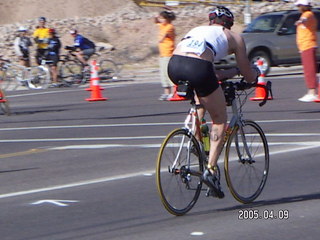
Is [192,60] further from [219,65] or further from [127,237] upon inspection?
[219,65]

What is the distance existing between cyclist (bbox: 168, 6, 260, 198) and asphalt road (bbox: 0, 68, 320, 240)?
0.69 m

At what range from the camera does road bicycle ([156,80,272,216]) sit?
309 inches

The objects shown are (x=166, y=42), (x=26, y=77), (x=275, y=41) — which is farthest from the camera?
(x=275, y=41)

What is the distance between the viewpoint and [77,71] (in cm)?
2739

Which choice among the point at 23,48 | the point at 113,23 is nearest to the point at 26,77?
the point at 23,48

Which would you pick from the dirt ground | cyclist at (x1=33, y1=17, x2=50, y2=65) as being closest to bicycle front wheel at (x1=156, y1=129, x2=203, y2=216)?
cyclist at (x1=33, y1=17, x2=50, y2=65)

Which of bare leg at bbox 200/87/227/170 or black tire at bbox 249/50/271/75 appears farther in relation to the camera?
black tire at bbox 249/50/271/75

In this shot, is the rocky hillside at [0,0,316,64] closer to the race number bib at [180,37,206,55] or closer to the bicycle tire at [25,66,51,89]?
the bicycle tire at [25,66,51,89]

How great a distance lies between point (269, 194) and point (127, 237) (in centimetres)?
221

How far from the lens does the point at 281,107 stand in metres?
17.2

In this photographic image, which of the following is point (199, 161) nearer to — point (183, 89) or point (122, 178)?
point (183, 89)

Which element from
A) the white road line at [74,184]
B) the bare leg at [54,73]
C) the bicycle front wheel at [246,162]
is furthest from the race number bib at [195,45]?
the bare leg at [54,73]

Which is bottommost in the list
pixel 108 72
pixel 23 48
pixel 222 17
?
pixel 108 72

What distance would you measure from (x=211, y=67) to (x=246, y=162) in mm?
1305
